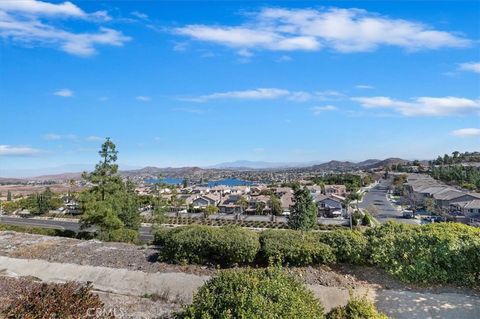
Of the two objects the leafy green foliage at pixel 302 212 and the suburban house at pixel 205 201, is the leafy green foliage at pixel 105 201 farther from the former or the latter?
the suburban house at pixel 205 201

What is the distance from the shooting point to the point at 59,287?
5547mm

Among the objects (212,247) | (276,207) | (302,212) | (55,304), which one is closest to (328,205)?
(276,207)

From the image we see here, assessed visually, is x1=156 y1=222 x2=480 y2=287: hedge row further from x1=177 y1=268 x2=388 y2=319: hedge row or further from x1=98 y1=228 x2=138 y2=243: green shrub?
x1=98 y1=228 x2=138 y2=243: green shrub

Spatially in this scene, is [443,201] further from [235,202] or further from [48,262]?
[48,262]

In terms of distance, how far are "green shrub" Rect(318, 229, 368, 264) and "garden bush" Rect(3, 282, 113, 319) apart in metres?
4.41

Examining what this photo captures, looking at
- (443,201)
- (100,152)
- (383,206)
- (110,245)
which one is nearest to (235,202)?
(383,206)

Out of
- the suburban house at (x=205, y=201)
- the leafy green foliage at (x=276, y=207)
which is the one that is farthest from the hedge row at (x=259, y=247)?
the suburban house at (x=205, y=201)

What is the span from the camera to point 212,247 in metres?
Answer: 7.46

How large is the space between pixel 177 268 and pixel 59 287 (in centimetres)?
236

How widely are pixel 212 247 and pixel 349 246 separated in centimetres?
277

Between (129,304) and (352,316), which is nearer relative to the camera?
(352,316)

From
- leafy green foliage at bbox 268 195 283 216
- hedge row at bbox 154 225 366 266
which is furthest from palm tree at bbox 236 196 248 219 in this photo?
hedge row at bbox 154 225 366 266

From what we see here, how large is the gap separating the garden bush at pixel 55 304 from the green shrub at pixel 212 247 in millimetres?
2427

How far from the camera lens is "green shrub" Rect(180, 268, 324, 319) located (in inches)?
135
